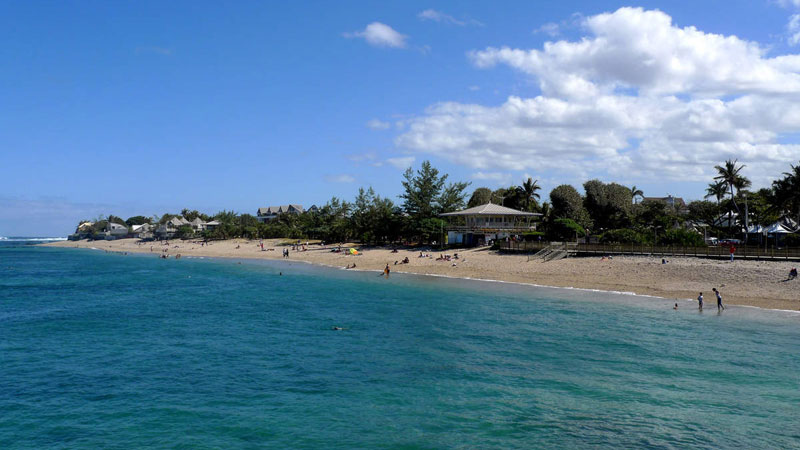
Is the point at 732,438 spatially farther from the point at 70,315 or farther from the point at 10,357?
the point at 70,315

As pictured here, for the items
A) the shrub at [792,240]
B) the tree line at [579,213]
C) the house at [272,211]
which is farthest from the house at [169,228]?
the shrub at [792,240]

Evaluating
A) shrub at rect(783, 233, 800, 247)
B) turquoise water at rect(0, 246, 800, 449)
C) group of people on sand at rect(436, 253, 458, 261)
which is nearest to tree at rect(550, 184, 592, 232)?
group of people on sand at rect(436, 253, 458, 261)

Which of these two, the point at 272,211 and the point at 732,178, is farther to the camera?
the point at 272,211

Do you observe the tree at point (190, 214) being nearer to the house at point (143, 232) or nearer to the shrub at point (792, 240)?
the house at point (143, 232)

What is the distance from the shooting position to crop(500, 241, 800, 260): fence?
42.4 meters

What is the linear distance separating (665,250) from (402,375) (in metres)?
38.4

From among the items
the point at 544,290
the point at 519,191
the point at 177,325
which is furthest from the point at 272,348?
the point at 519,191

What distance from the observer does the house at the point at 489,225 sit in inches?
2771

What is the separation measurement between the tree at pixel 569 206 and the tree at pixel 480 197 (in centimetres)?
1656

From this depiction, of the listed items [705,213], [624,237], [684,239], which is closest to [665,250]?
[684,239]

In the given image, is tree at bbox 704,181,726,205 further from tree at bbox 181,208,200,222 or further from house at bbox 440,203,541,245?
tree at bbox 181,208,200,222

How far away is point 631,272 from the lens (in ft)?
153

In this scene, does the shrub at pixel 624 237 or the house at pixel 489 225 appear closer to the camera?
the shrub at pixel 624 237

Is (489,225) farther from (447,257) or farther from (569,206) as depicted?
(569,206)
